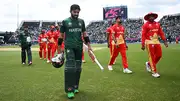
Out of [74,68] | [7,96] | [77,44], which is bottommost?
[7,96]

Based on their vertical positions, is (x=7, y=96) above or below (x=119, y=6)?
below

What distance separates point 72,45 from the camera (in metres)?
6.38

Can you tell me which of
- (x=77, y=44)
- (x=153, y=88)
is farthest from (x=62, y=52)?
(x=153, y=88)

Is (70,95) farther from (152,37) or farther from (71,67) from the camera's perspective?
(152,37)

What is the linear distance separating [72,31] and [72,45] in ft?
1.10

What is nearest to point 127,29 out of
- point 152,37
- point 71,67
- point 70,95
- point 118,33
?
point 118,33

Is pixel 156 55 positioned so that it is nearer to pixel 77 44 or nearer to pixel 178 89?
pixel 178 89

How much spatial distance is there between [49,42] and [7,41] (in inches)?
2164

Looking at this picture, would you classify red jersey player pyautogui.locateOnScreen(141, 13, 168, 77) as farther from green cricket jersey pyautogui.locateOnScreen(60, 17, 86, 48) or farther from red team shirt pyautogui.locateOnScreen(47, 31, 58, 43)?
red team shirt pyautogui.locateOnScreen(47, 31, 58, 43)

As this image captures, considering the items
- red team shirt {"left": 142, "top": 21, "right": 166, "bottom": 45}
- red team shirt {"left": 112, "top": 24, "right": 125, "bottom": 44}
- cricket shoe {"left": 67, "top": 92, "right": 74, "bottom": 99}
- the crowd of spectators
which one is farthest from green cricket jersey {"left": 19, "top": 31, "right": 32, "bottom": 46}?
the crowd of spectators

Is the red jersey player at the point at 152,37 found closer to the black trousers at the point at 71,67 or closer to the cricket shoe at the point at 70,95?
the black trousers at the point at 71,67

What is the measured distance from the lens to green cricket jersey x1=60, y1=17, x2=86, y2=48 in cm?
629

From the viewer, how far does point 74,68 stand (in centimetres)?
634

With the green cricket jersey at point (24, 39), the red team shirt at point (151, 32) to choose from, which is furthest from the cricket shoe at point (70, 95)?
the green cricket jersey at point (24, 39)
